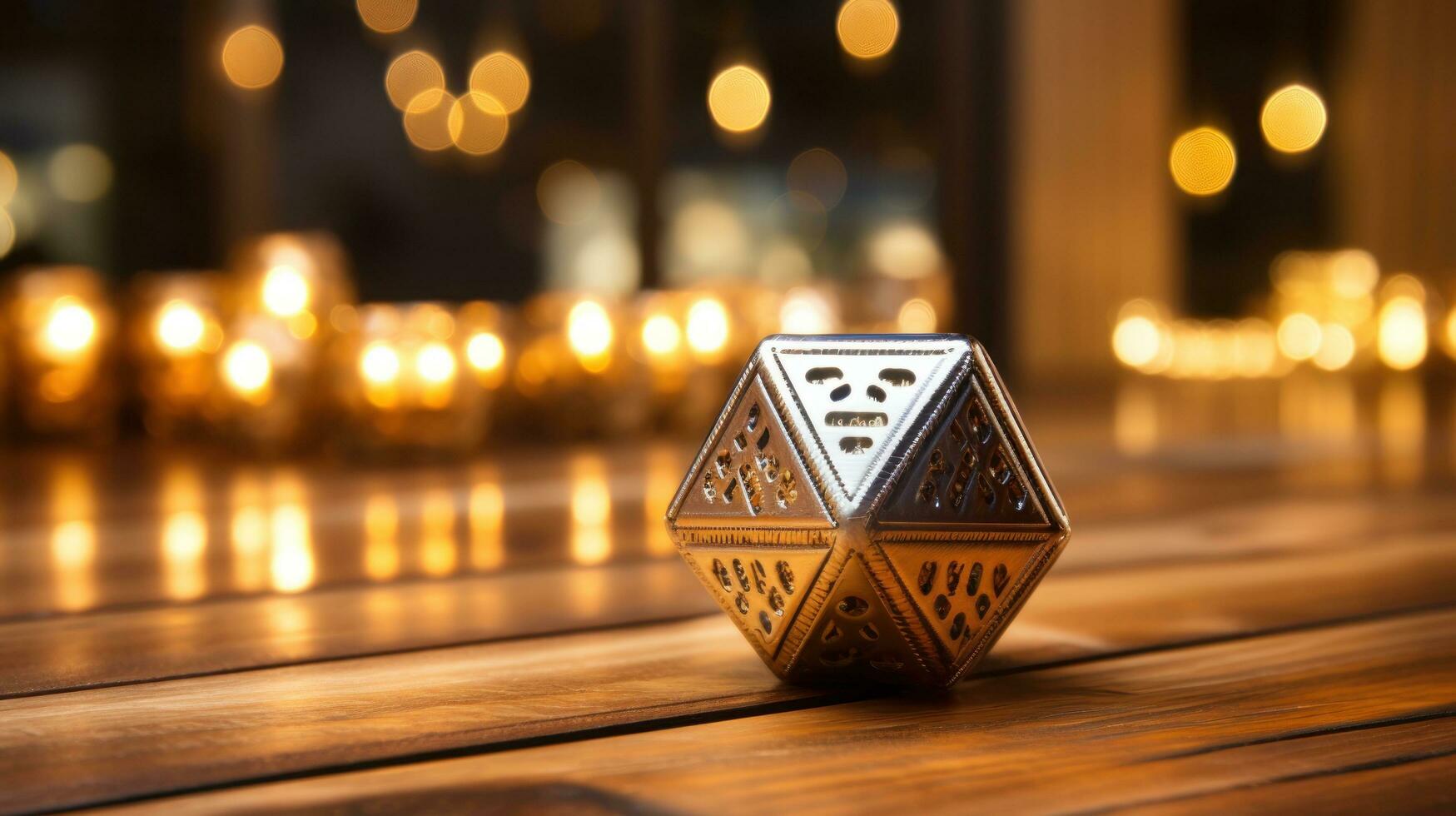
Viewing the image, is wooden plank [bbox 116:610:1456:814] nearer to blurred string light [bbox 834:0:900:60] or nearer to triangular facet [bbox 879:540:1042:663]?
triangular facet [bbox 879:540:1042:663]

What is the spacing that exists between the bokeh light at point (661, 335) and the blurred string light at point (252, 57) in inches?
42.4

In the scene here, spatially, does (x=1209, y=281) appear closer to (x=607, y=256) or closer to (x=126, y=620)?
(x=607, y=256)

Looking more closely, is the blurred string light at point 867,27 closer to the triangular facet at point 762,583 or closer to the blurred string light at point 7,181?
the blurred string light at point 7,181

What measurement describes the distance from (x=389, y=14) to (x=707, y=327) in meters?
1.33

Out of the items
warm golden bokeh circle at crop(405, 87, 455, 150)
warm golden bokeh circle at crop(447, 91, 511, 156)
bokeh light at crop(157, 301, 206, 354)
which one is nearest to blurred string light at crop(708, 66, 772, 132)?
warm golden bokeh circle at crop(447, 91, 511, 156)

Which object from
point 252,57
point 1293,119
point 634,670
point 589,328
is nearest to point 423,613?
point 634,670

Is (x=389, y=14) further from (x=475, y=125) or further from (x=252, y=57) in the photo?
(x=252, y=57)

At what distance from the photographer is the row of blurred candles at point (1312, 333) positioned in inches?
123

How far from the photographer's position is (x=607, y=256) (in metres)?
3.34

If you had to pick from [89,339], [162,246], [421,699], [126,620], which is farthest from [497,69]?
[421,699]

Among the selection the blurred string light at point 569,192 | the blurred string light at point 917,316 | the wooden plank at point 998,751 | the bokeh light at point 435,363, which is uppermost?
the blurred string light at point 569,192

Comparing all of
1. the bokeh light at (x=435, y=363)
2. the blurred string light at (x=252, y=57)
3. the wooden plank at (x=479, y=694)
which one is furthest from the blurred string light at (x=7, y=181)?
the wooden plank at (x=479, y=694)

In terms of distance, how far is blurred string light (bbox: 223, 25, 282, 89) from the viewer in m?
2.69

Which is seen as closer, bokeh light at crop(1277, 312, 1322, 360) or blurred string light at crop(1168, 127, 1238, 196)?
bokeh light at crop(1277, 312, 1322, 360)
